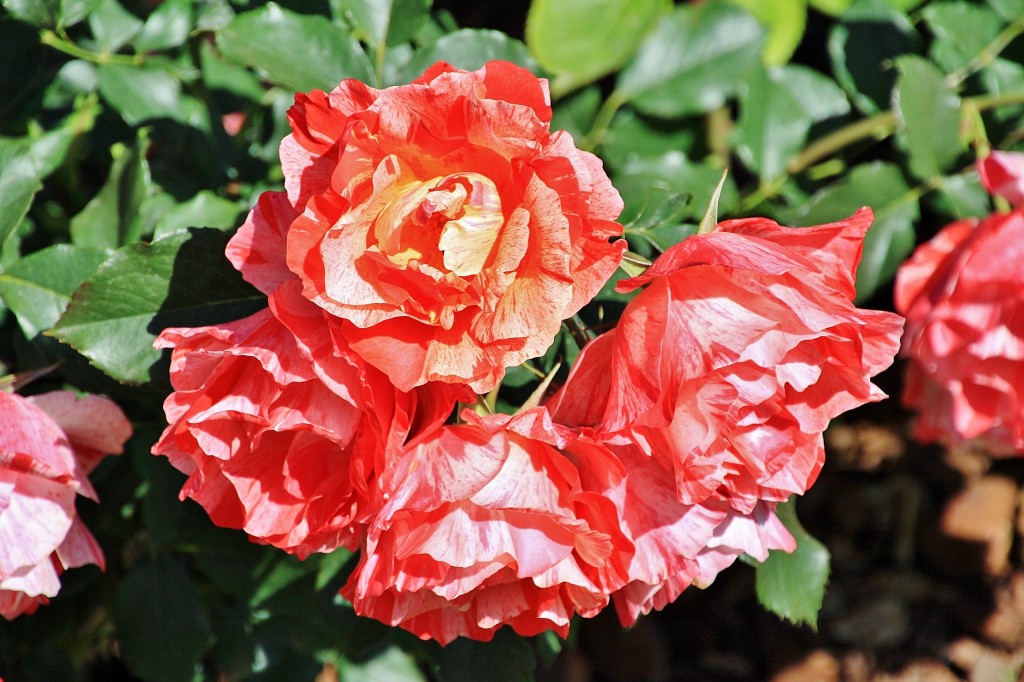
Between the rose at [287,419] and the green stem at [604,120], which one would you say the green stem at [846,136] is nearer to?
the green stem at [604,120]

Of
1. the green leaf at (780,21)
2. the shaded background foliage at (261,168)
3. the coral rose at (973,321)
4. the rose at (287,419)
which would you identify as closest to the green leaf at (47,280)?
the shaded background foliage at (261,168)

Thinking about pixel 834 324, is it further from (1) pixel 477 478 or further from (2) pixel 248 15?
(2) pixel 248 15

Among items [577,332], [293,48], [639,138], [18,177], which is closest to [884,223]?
[639,138]

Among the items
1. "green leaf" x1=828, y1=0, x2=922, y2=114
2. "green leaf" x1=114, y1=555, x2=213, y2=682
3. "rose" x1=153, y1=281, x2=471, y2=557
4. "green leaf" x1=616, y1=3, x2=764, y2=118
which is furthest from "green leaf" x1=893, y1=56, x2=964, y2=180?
"green leaf" x1=114, y1=555, x2=213, y2=682

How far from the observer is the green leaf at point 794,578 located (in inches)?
31.1

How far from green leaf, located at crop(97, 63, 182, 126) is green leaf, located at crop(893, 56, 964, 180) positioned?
2.53 ft

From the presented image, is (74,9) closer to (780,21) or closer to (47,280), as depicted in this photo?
(47,280)

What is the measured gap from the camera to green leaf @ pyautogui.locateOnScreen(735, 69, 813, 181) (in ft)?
3.75

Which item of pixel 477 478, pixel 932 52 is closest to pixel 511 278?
pixel 477 478

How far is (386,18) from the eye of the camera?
87cm

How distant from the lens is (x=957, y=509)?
166 cm

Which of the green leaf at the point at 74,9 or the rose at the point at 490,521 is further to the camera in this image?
the green leaf at the point at 74,9

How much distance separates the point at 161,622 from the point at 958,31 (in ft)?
3.61

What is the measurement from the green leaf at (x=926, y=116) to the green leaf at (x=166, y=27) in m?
0.75
